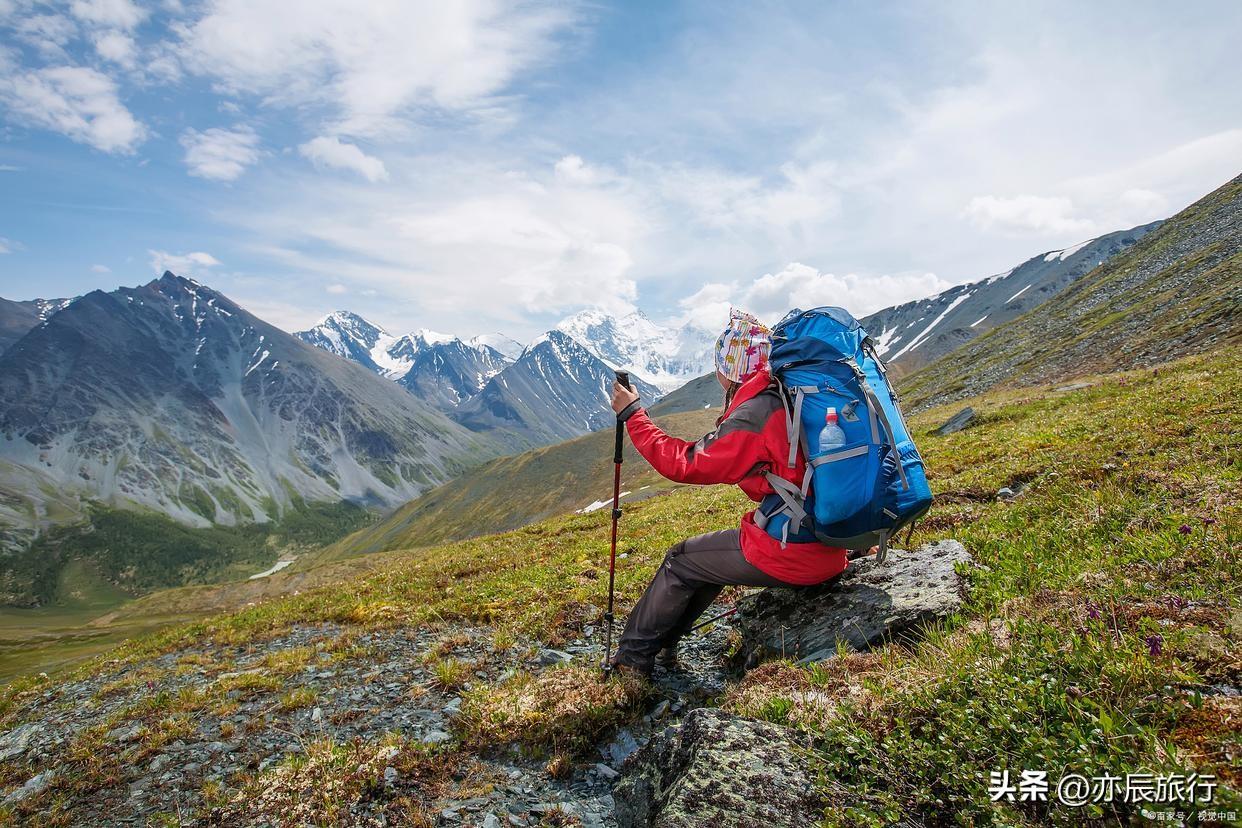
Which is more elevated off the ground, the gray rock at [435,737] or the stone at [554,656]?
the gray rock at [435,737]

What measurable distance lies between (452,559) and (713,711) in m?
17.4

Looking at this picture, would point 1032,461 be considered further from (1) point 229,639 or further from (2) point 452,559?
(1) point 229,639

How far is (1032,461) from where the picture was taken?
1291 cm

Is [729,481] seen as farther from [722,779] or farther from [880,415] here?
[722,779]

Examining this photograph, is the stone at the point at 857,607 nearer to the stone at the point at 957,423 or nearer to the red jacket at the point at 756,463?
the red jacket at the point at 756,463

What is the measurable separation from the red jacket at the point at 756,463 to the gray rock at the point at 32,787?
874 centimetres

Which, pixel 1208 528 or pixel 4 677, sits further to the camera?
pixel 4 677

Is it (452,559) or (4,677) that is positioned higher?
(452,559)

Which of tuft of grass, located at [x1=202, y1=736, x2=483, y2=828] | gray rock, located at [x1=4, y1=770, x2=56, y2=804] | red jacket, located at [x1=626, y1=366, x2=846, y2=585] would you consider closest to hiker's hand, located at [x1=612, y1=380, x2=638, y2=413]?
red jacket, located at [x1=626, y1=366, x2=846, y2=585]

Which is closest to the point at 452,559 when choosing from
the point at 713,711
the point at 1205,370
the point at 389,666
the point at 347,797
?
the point at 389,666

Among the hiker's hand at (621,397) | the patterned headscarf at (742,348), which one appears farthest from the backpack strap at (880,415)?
the hiker's hand at (621,397)

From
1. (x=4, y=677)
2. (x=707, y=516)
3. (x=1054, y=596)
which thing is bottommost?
(x=4, y=677)

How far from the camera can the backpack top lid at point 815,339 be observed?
21.5 ft

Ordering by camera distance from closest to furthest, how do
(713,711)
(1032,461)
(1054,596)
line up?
1. (713,711)
2. (1054,596)
3. (1032,461)
